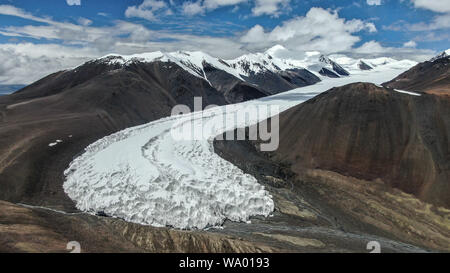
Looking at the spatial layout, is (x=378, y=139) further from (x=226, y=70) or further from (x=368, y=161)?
(x=226, y=70)

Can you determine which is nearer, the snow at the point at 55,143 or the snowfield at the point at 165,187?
the snowfield at the point at 165,187

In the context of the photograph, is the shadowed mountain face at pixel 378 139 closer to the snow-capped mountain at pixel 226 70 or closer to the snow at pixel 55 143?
the snow at pixel 55 143

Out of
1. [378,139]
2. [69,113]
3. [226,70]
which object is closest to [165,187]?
[378,139]

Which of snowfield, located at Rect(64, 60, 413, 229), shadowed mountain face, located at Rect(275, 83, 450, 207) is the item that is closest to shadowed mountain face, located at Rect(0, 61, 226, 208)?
snowfield, located at Rect(64, 60, 413, 229)

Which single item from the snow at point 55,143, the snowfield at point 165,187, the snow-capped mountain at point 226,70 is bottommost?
the snowfield at point 165,187

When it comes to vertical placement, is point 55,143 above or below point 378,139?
below

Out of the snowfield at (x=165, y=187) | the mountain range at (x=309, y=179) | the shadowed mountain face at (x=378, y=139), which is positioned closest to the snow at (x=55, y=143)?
the mountain range at (x=309, y=179)

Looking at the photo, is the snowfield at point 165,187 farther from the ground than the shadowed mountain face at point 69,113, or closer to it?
closer to it
